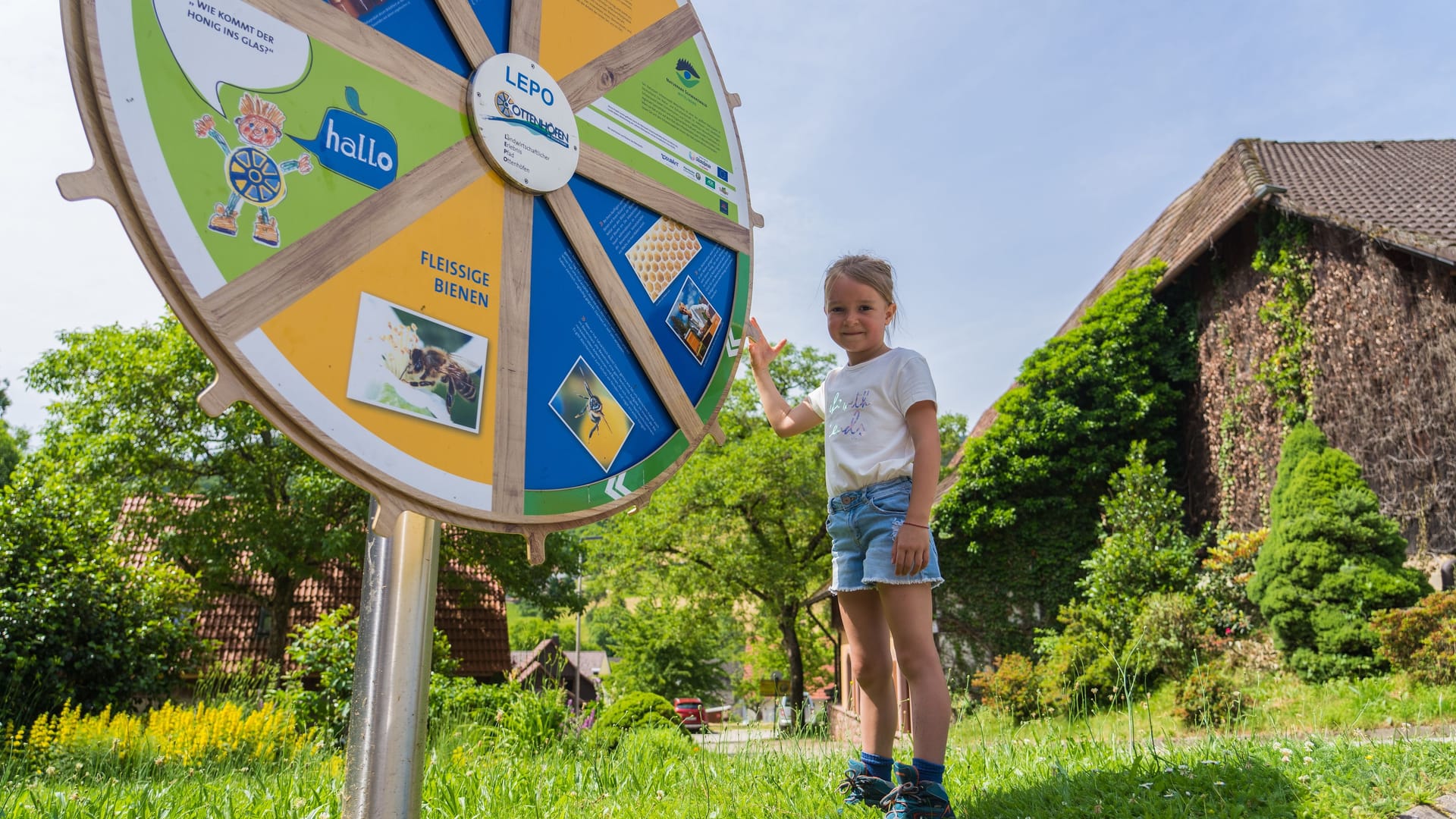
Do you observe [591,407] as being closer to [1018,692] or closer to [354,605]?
[1018,692]

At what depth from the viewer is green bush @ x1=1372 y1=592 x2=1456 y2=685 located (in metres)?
6.94

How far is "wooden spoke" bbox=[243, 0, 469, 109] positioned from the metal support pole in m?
0.94

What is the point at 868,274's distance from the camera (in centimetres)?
255

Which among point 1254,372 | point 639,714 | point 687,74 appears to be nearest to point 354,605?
point 639,714

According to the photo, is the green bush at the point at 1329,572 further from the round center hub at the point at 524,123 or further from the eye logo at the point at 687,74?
the round center hub at the point at 524,123

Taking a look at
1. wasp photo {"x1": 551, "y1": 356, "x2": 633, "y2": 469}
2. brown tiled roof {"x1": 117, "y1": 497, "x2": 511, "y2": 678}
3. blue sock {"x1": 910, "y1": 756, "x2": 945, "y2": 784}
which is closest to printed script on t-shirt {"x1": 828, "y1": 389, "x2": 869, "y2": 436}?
wasp photo {"x1": 551, "y1": 356, "x2": 633, "y2": 469}

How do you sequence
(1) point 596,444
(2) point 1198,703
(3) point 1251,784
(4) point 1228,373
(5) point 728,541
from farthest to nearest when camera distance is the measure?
1. (5) point 728,541
2. (4) point 1228,373
3. (2) point 1198,703
4. (3) point 1251,784
5. (1) point 596,444

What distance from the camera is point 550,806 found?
8.52 ft

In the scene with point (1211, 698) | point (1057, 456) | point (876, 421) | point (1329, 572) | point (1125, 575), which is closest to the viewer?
point (876, 421)

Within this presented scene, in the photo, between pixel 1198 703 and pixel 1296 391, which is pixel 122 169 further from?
pixel 1296 391

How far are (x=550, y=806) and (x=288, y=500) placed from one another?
51.2 feet

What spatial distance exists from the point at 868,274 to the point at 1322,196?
1156cm

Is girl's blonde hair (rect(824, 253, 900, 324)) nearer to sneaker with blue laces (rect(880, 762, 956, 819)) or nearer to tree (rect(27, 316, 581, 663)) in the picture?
sneaker with blue laces (rect(880, 762, 956, 819))

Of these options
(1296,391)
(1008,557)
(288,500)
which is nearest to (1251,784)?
(1296,391)
